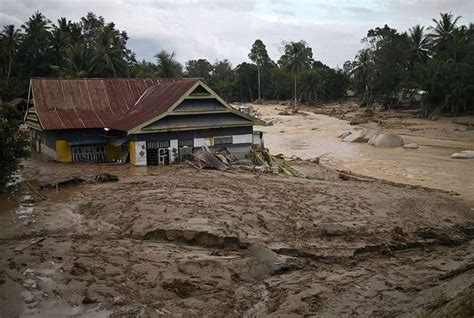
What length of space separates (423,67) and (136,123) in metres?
41.3

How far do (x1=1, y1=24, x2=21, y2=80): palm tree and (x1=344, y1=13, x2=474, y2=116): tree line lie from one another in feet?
156

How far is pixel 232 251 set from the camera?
11.7 m

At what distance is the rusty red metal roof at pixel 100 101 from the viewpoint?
2572 centimetres

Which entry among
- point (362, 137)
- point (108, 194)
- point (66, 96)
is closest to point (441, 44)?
point (362, 137)

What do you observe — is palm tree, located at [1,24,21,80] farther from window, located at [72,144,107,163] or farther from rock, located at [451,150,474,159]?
rock, located at [451,150,474,159]

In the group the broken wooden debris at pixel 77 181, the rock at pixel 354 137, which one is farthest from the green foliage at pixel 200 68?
the broken wooden debris at pixel 77 181

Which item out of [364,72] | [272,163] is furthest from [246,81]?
[272,163]

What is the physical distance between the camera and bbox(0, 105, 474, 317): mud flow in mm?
8586

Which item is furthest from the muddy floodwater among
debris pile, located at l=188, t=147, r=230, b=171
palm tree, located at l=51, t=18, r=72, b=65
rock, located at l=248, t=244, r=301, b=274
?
palm tree, located at l=51, t=18, r=72, b=65

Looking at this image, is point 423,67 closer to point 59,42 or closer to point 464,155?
point 464,155

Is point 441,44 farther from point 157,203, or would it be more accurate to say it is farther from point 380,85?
point 157,203

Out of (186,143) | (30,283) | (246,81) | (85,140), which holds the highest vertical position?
(246,81)

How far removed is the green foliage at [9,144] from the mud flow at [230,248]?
43.8 inches

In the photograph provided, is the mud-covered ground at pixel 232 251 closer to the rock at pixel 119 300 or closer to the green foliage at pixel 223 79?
the rock at pixel 119 300
